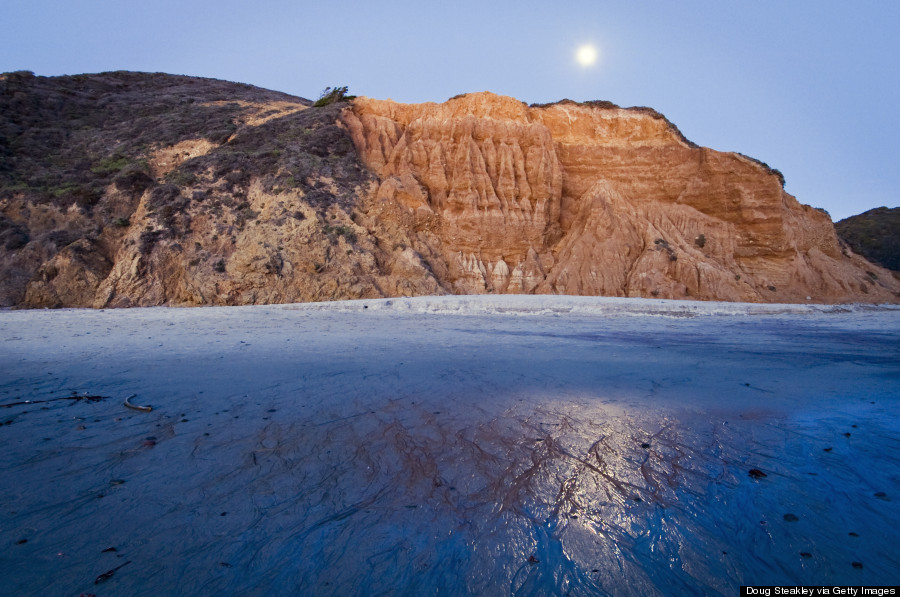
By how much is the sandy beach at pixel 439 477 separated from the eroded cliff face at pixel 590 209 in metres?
20.1

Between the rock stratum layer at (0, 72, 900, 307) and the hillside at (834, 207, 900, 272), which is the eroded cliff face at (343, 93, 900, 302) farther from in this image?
the hillside at (834, 207, 900, 272)

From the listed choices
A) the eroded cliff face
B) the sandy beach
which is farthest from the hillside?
the sandy beach

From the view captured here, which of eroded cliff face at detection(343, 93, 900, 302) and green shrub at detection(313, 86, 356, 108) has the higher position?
green shrub at detection(313, 86, 356, 108)

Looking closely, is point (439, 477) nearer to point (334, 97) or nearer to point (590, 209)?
point (590, 209)

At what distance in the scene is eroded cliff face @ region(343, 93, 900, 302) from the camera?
25.8 metres

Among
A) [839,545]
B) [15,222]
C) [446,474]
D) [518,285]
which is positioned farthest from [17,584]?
[15,222]

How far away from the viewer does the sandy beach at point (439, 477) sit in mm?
1876

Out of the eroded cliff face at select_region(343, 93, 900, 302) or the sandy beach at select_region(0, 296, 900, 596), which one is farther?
the eroded cliff face at select_region(343, 93, 900, 302)

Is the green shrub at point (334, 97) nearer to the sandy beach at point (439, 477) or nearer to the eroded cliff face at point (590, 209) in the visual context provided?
the eroded cliff face at point (590, 209)

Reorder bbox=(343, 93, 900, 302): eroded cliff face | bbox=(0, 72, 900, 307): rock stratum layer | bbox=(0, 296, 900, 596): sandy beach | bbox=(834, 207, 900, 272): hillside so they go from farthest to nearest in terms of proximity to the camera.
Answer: bbox=(834, 207, 900, 272): hillside
bbox=(343, 93, 900, 302): eroded cliff face
bbox=(0, 72, 900, 307): rock stratum layer
bbox=(0, 296, 900, 596): sandy beach

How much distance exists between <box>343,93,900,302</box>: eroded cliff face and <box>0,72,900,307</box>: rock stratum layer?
0.41 ft

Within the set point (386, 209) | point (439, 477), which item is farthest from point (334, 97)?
point (439, 477)

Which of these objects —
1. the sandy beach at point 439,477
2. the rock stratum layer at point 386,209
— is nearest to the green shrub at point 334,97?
the rock stratum layer at point 386,209

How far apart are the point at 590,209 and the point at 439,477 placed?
27.9 meters
